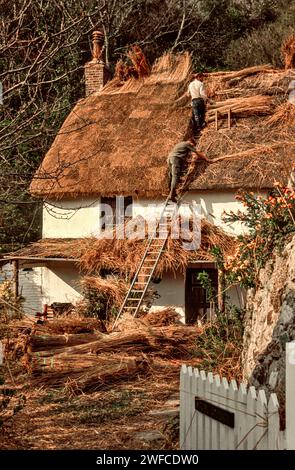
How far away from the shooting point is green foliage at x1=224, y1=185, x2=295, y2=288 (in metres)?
7.45

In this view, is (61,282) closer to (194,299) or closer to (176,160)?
(194,299)

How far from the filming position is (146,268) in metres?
13.4

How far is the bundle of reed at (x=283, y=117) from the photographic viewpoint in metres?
15.6

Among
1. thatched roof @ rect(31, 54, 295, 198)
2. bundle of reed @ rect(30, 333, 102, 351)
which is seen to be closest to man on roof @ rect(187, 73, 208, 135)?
thatched roof @ rect(31, 54, 295, 198)

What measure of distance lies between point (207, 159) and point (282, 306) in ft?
30.9

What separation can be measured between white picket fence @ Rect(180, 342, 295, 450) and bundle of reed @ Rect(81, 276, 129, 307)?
26.0 ft

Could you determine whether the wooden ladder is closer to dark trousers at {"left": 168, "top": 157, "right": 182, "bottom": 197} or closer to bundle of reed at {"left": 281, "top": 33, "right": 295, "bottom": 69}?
dark trousers at {"left": 168, "top": 157, "right": 182, "bottom": 197}

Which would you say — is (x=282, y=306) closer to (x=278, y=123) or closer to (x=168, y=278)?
(x=168, y=278)

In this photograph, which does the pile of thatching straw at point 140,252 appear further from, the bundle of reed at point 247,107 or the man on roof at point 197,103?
the bundle of reed at point 247,107

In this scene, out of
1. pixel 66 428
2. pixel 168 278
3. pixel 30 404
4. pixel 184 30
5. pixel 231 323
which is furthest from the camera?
pixel 184 30

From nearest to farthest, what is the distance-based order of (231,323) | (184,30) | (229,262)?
(229,262) → (231,323) → (184,30)

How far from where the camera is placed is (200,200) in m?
15.1

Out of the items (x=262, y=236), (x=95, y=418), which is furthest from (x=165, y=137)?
(x=95, y=418)
